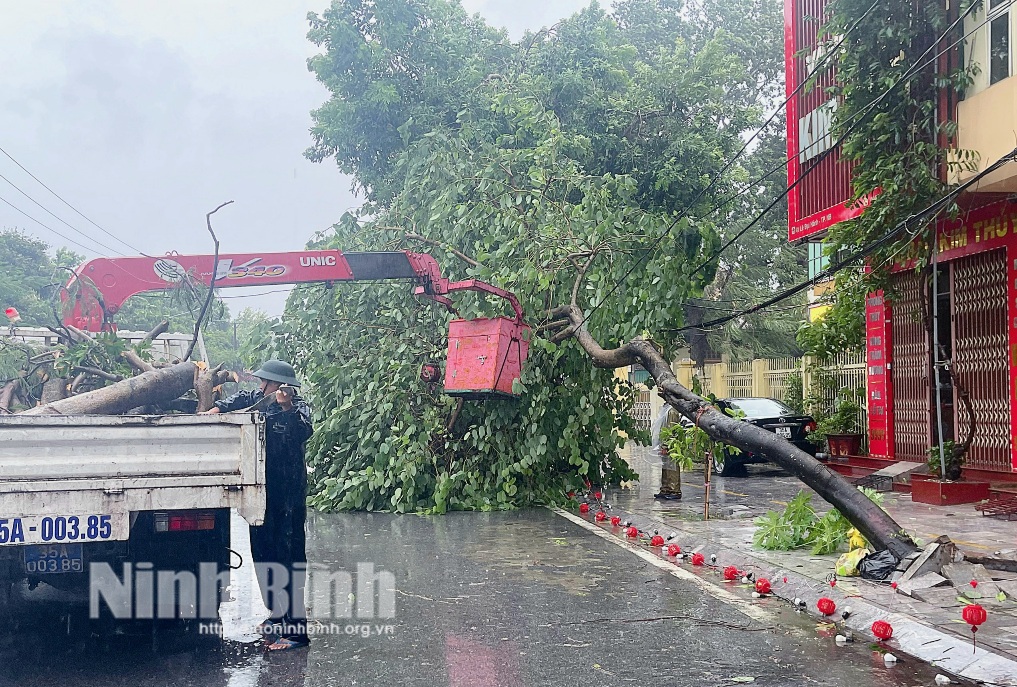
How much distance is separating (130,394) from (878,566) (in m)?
5.95

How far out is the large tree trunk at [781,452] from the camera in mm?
8030

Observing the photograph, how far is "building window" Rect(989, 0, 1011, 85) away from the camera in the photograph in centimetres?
1220

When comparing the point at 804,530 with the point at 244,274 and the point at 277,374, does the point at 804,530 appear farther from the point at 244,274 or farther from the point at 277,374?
the point at 244,274

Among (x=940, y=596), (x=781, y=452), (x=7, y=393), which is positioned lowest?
(x=940, y=596)

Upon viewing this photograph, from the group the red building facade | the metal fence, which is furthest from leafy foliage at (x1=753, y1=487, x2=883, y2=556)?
the red building facade

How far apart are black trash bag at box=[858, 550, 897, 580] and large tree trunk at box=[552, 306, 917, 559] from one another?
6cm

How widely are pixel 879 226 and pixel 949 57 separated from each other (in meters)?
2.30

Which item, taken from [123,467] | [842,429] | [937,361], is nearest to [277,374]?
[123,467]

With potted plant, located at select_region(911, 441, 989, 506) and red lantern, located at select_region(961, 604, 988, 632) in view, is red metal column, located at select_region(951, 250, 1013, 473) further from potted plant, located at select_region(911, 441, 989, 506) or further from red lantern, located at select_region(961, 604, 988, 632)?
red lantern, located at select_region(961, 604, 988, 632)

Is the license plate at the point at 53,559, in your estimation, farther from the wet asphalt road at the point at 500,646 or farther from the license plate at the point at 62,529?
the wet asphalt road at the point at 500,646

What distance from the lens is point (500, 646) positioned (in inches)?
242

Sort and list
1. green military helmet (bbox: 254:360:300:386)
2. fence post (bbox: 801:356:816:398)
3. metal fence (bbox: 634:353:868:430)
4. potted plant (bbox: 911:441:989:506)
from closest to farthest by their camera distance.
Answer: green military helmet (bbox: 254:360:300:386) < potted plant (bbox: 911:441:989:506) < metal fence (bbox: 634:353:868:430) < fence post (bbox: 801:356:816:398)

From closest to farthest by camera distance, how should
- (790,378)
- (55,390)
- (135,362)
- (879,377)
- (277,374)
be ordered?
(277,374), (55,390), (135,362), (879,377), (790,378)


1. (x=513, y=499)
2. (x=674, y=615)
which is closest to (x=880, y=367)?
(x=513, y=499)
